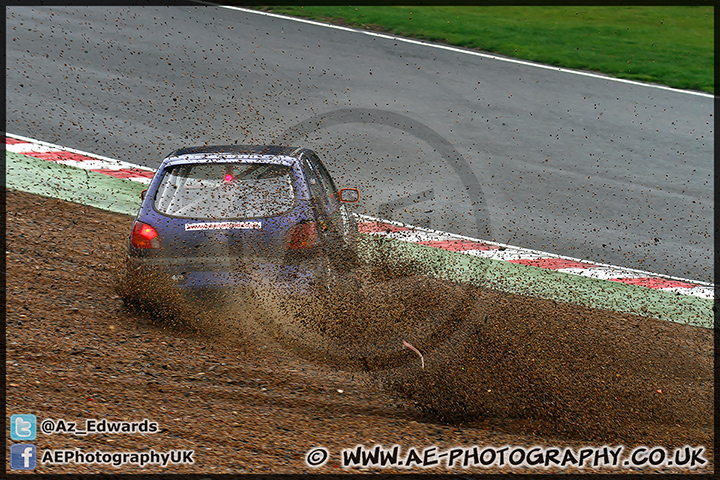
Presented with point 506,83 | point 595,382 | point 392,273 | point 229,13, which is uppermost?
point 229,13

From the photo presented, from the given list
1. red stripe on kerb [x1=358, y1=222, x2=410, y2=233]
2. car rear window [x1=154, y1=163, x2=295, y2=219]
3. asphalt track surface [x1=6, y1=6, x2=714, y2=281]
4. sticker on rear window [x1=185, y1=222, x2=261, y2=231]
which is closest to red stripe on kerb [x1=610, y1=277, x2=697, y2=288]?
asphalt track surface [x1=6, y1=6, x2=714, y2=281]

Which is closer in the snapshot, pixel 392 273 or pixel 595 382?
pixel 595 382

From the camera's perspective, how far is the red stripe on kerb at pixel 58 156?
34.4 ft

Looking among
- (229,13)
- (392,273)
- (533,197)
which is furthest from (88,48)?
(392,273)

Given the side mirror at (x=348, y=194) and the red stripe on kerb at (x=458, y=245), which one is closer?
the side mirror at (x=348, y=194)

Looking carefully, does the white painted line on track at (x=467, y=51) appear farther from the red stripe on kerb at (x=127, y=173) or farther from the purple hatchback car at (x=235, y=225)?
the purple hatchback car at (x=235, y=225)

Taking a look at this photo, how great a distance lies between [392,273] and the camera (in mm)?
7051

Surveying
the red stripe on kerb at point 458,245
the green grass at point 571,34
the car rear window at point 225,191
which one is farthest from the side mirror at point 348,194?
the green grass at point 571,34

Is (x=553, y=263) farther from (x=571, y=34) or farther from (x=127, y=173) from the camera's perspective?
(x=571, y=34)

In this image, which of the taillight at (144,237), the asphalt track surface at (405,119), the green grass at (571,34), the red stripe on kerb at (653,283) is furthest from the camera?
the green grass at (571,34)

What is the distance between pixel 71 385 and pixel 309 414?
167 centimetres

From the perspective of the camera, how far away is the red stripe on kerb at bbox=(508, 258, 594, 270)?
9.01m

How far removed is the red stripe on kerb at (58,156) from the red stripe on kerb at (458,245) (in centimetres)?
521

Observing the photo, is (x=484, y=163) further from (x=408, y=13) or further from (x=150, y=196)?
(x=408, y=13)
